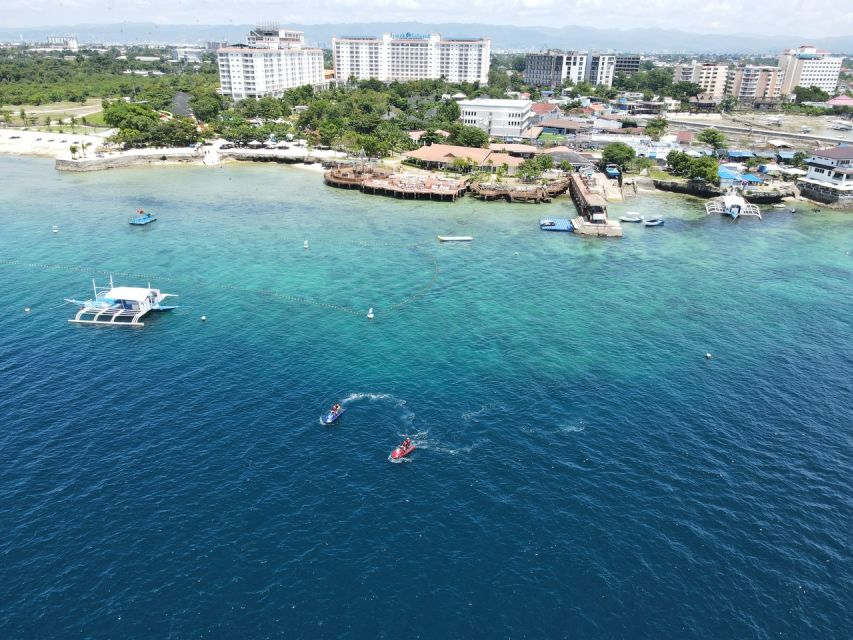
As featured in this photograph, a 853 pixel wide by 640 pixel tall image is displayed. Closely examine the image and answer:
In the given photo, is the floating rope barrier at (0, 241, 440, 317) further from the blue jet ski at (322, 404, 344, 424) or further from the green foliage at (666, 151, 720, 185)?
the green foliage at (666, 151, 720, 185)

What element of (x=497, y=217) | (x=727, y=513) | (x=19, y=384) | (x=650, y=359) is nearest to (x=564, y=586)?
(x=727, y=513)

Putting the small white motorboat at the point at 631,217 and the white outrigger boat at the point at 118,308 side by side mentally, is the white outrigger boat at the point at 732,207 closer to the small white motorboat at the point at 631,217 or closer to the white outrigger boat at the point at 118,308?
the small white motorboat at the point at 631,217

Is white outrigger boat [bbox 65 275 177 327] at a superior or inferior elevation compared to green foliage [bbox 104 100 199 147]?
inferior

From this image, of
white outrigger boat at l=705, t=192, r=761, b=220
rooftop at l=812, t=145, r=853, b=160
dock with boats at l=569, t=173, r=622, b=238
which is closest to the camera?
dock with boats at l=569, t=173, r=622, b=238

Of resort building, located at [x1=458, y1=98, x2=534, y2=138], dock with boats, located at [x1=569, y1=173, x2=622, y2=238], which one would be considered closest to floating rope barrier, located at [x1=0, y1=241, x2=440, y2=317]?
dock with boats, located at [x1=569, y1=173, x2=622, y2=238]

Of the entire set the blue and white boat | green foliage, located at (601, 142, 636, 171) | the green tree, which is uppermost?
the green tree

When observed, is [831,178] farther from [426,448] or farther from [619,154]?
[426,448]

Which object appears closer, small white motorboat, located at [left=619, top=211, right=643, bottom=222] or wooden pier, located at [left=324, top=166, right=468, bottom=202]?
small white motorboat, located at [left=619, top=211, right=643, bottom=222]
